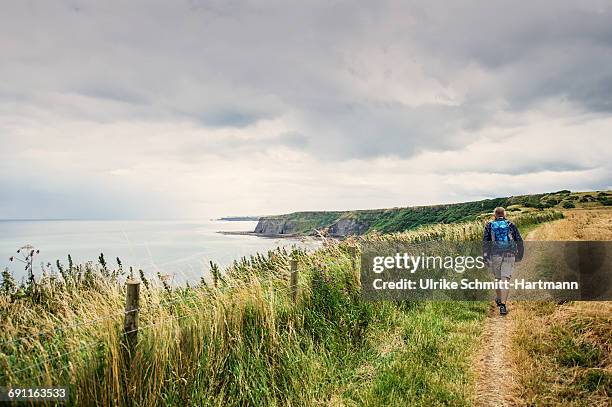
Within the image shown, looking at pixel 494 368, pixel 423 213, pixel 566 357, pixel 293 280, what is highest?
pixel 293 280

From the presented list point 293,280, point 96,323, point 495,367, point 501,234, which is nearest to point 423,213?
point 501,234

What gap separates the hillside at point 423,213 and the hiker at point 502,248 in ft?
13.6

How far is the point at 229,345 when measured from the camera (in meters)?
5.60

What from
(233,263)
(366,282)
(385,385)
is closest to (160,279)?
(233,263)

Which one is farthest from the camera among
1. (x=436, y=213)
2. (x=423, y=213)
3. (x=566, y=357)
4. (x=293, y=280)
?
(x=423, y=213)

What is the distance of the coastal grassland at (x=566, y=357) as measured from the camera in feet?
15.6

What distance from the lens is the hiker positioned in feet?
30.9

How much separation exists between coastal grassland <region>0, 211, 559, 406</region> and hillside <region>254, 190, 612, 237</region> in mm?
3448

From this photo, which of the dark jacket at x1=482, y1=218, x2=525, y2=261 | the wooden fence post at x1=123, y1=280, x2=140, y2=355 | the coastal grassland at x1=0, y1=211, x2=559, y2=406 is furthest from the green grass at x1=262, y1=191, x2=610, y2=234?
the wooden fence post at x1=123, y1=280, x2=140, y2=355

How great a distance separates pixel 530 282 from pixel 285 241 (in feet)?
21.6

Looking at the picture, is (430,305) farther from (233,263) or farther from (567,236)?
(567,236)

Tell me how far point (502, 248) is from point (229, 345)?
23.3 feet

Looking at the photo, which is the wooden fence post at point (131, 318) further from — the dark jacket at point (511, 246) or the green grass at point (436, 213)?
the dark jacket at point (511, 246)

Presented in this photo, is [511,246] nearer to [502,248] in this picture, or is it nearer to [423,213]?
[502,248]
